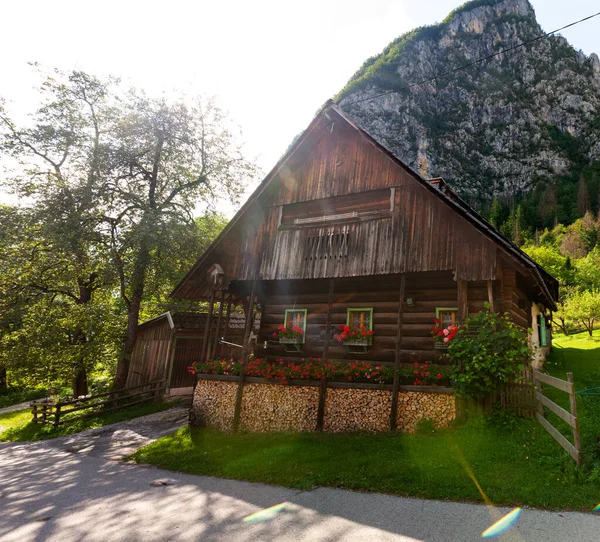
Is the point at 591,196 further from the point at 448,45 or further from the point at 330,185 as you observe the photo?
the point at 330,185

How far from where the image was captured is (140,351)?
2383 cm

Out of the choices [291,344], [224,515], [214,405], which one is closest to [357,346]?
[291,344]

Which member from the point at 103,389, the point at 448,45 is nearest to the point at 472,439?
the point at 103,389

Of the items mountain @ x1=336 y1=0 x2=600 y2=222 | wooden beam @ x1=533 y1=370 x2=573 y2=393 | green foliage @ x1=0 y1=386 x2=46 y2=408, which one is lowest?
green foliage @ x1=0 y1=386 x2=46 y2=408

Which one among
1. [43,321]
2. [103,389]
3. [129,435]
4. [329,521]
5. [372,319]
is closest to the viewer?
[329,521]

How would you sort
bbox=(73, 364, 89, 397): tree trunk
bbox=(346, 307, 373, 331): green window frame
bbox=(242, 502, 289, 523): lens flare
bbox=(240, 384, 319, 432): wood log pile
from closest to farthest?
bbox=(242, 502, 289, 523): lens flare, bbox=(240, 384, 319, 432): wood log pile, bbox=(346, 307, 373, 331): green window frame, bbox=(73, 364, 89, 397): tree trunk

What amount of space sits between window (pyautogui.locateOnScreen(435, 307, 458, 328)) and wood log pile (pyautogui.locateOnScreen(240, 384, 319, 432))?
4.27 m

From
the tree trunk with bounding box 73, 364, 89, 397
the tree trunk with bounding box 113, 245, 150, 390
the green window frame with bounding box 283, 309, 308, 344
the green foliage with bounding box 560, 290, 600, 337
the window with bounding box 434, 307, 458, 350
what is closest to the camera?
the window with bounding box 434, 307, 458, 350

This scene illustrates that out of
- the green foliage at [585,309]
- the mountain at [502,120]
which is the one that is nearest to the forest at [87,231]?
the green foliage at [585,309]

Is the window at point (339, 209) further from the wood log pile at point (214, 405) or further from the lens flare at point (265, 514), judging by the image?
the lens flare at point (265, 514)

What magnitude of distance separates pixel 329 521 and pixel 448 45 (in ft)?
581

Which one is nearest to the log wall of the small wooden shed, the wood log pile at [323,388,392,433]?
the wood log pile at [323,388,392,433]

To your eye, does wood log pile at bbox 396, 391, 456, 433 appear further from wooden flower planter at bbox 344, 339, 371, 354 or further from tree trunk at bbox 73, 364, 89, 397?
tree trunk at bbox 73, 364, 89, 397

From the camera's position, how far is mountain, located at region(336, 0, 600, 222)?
126375mm
